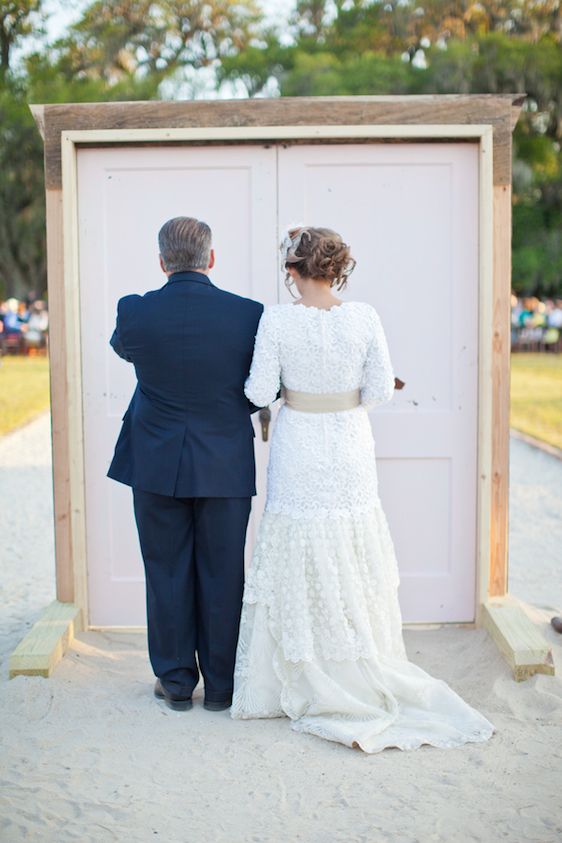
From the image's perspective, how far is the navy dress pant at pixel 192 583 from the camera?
12.9 ft

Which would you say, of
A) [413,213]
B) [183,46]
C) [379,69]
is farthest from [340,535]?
[183,46]

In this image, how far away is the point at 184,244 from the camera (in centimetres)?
379

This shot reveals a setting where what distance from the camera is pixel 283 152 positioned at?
4898 millimetres

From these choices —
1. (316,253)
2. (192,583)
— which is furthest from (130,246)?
(192,583)

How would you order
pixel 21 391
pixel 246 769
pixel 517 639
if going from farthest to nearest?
pixel 21 391, pixel 517 639, pixel 246 769

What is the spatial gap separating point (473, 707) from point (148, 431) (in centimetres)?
174

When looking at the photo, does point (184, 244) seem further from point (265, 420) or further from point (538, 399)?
point (538, 399)

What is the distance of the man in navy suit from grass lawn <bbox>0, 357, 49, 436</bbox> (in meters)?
9.71

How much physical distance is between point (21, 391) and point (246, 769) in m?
15.6

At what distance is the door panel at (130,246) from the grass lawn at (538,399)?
303 inches

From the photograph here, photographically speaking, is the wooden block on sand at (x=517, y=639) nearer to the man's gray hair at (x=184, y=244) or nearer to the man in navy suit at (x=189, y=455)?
the man in navy suit at (x=189, y=455)

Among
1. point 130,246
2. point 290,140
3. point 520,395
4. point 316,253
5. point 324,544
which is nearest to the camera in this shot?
point 316,253

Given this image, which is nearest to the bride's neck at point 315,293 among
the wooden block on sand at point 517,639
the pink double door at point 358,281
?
the pink double door at point 358,281

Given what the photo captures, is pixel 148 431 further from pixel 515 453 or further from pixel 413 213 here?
pixel 515 453
